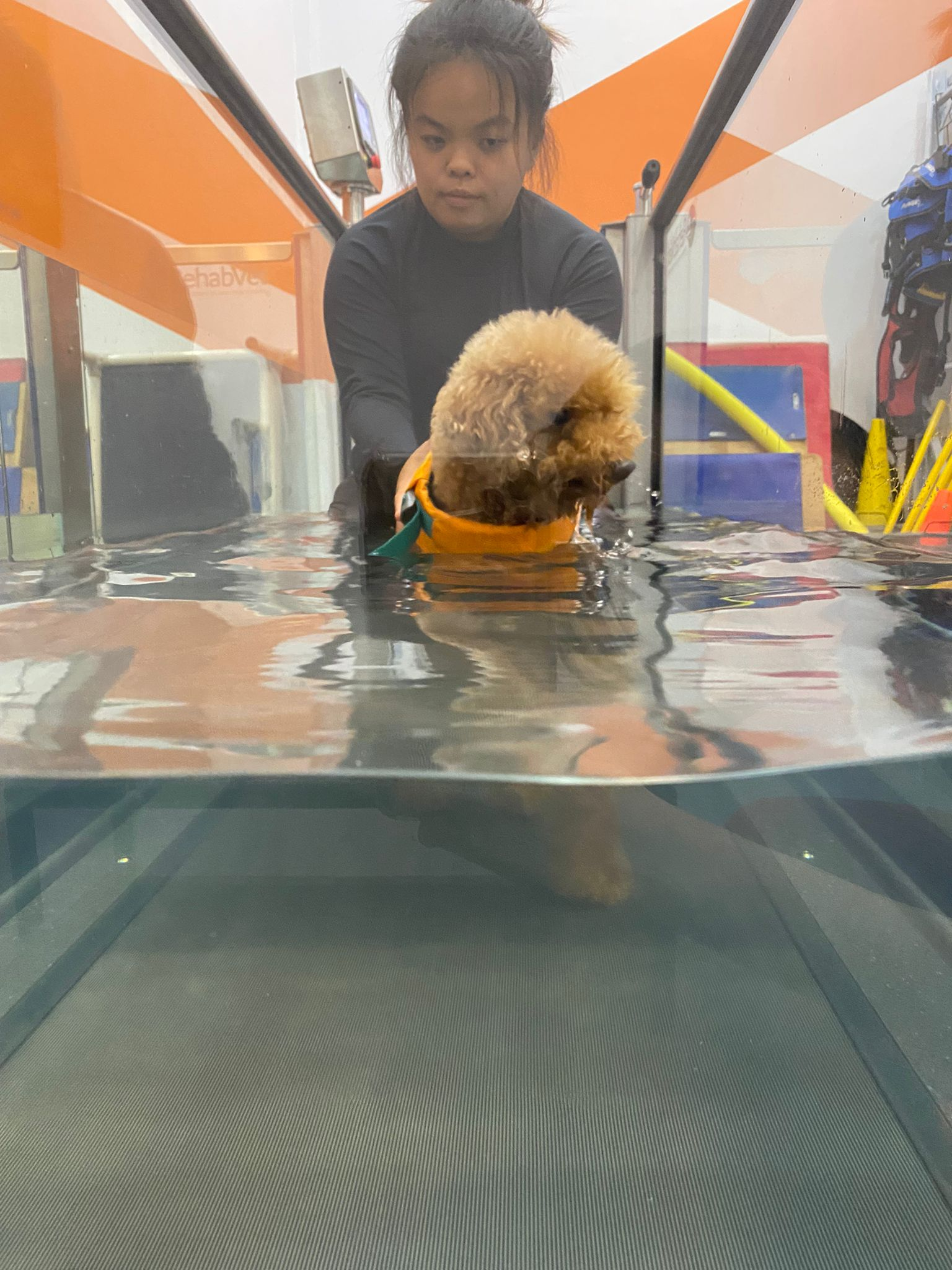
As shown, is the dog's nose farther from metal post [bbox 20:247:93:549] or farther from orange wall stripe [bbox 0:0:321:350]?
metal post [bbox 20:247:93:549]

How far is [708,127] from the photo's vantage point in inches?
49.3

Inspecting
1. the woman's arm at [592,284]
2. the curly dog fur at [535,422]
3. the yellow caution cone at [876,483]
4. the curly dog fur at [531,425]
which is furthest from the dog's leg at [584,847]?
the yellow caution cone at [876,483]

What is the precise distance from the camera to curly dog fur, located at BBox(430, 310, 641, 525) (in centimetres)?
86

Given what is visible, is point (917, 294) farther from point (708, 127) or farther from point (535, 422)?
point (535, 422)

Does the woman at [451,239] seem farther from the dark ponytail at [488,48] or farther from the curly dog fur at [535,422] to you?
the curly dog fur at [535,422]

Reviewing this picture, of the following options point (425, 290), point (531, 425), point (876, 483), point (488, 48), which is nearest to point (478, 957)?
point (531, 425)

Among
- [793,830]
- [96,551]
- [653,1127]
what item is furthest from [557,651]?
[96,551]

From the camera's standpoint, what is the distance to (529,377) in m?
0.87

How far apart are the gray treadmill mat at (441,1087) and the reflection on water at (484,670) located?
2.7 inches

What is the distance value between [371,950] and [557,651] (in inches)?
10.3

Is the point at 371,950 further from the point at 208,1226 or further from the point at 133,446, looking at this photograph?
the point at 133,446

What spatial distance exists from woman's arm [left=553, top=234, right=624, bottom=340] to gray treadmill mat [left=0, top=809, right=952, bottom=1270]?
0.97m

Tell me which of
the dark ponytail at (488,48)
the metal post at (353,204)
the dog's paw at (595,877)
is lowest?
the dog's paw at (595,877)

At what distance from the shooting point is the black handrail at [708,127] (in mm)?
1123
